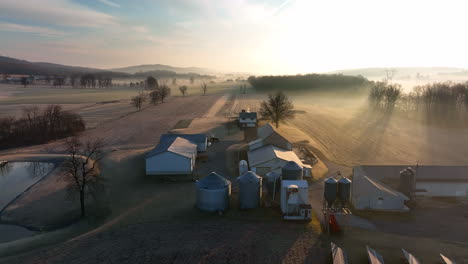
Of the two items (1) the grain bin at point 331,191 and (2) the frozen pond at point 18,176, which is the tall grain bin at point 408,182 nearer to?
(1) the grain bin at point 331,191

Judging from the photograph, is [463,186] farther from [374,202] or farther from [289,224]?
[289,224]

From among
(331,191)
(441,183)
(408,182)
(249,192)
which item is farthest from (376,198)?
(249,192)

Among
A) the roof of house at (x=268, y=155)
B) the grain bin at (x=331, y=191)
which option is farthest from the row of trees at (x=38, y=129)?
the grain bin at (x=331, y=191)

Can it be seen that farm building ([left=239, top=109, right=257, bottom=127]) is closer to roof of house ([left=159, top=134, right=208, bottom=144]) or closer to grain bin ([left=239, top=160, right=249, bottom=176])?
roof of house ([left=159, top=134, right=208, bottom=144])

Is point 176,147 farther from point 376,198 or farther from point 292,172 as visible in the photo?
point 376,198

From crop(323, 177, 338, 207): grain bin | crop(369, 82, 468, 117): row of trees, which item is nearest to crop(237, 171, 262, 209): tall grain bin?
crop(323, 177, 338, 207): grain bin

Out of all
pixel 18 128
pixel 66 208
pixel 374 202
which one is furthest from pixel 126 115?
pixel 374 202
